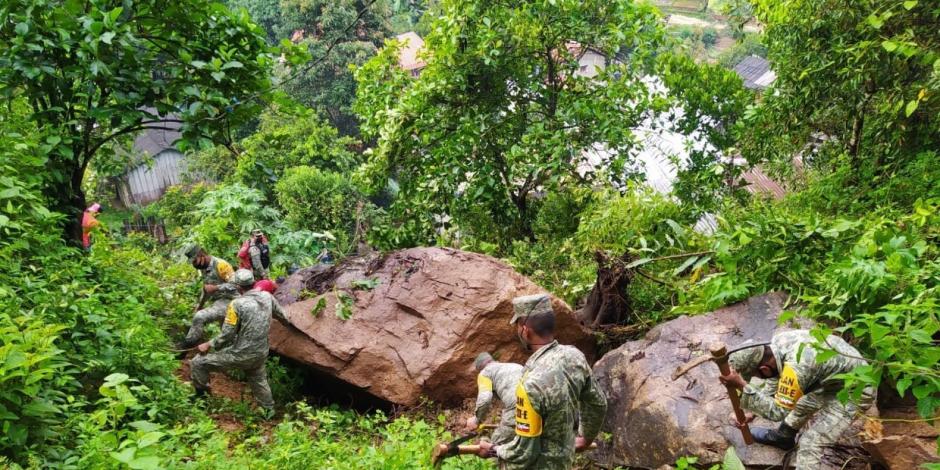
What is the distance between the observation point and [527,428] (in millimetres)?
3760

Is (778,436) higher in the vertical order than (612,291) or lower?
lower

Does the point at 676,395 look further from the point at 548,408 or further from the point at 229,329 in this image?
the point at 229,329

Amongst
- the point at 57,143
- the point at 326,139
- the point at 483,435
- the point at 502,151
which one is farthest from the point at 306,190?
the point at 483,435

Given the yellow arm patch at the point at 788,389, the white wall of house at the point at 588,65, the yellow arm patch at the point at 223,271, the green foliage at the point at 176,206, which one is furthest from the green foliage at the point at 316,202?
the yellow arm patch at the point at 788,389

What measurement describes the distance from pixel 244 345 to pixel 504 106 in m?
5.50

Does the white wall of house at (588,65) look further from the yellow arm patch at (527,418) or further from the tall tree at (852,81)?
the yellow arm patch at (527,418)

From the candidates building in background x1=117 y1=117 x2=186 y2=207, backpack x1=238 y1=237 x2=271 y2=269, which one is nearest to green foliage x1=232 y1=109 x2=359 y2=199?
backpack x1=238 y1=237 x2=271 y2=269

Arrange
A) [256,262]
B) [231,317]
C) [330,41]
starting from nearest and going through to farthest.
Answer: [231,317] → [256,262] → [330,41]

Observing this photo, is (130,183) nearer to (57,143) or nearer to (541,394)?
(57,143)

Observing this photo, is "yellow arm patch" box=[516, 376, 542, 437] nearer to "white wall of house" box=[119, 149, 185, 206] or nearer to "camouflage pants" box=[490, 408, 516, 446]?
"camouflage pants" box=[490, 408, 516, 446]

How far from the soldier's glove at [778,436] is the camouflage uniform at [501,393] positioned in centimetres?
191

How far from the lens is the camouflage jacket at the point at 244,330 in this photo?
251 inches

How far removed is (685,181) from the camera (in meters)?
9.01

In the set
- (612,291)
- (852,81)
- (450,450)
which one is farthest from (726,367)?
(852,81)
